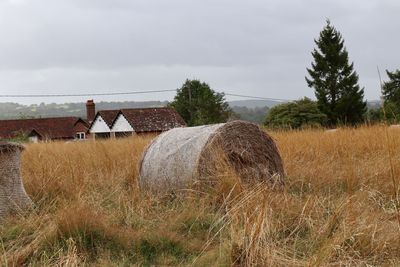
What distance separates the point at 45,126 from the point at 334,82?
34.3 meters

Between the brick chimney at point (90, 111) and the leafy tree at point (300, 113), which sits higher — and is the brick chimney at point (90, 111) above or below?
above

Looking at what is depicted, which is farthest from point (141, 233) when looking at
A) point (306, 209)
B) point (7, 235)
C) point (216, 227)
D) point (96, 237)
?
point (306, 209)

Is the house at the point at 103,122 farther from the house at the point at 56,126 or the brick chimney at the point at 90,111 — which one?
the house at the point at 56,126

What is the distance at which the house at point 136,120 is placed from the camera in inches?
2055

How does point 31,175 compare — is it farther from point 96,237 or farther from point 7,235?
point 96,237

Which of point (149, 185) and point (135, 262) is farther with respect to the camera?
point (149, 185)

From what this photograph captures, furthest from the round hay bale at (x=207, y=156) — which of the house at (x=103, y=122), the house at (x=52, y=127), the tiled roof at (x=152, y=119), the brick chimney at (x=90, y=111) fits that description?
the brick chimney at (x=90, y=111)

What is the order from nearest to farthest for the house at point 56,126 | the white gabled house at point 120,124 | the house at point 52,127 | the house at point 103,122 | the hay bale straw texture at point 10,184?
the hay bale straw texture at point 10,184 < the white gabled house at point 120,124 < the house at point 52,127 < the house at point 56,126 < the house at point 103,122

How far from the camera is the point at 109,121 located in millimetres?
59844

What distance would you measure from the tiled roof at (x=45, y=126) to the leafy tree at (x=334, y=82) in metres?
29.7

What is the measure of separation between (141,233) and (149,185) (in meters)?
2.20

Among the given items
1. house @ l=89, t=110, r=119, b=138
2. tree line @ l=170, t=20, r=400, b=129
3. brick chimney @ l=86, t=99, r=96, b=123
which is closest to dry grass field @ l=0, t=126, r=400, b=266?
tree line @ l=170, t=20, r=400, b=129

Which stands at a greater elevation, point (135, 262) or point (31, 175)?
point (31, 175)

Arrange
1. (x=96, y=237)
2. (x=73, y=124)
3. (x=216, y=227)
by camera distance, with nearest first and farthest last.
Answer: (x=96, y=237) < (x=216, y=227) < (x=73, y=124)
